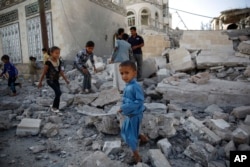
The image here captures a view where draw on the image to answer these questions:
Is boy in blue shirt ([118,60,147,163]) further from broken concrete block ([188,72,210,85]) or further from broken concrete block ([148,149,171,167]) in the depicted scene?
broken concrete block ([188,72,210,85])

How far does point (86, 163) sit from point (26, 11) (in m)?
11.1

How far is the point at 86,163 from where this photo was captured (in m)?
2.32

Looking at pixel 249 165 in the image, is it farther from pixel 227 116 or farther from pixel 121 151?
pixel 121 151

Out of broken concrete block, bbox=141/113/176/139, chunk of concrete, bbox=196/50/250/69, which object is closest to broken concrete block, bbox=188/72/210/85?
chunk of concrete, bbox=196/50/250/69

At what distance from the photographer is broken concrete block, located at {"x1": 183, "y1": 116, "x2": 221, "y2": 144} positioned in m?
2.78

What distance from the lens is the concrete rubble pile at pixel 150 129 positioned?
254 cm

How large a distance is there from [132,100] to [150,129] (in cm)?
77

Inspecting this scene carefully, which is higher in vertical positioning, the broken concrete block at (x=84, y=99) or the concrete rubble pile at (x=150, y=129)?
the broken concrete block at (x=84, y=99)

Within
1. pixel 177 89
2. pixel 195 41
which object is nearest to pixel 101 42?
pixel 195 41

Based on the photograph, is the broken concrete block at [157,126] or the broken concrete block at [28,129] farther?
the broken concrete block at [28,129]

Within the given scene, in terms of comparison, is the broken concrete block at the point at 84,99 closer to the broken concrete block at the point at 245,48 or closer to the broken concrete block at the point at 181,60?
the broken concrete block at the point at 181,60

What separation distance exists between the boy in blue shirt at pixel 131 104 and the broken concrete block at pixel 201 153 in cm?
63

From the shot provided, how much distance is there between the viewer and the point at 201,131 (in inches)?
117

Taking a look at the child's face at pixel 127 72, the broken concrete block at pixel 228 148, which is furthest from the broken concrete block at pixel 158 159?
the child's face at pixel 127 72
